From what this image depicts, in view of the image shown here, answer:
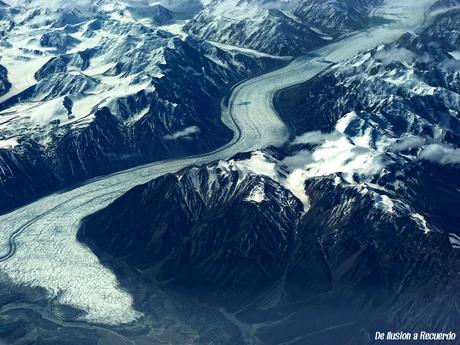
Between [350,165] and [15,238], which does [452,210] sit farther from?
[15,238]

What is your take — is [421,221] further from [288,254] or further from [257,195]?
[257,195]

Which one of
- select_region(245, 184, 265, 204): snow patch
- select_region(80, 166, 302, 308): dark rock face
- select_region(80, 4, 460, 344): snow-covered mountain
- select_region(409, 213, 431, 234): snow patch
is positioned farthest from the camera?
select_region(245, 184, 265, 204): snow patch

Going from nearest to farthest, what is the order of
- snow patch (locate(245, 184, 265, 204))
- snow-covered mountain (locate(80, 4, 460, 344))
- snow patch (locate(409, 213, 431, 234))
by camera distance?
snow-covered mountain (locate(80, 4, 460, 344)) < snow patch (locate(409, 213, 431, 234)) < snow patch (locate(245, 184, 265, 204))

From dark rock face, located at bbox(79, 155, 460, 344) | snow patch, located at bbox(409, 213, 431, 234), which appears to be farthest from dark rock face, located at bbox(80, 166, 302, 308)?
snow patch, located at bbox(409, 213, 431, 234)

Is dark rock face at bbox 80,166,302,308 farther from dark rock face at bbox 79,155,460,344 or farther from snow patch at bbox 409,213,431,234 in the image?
snow patch at bbox 409,213,431,234

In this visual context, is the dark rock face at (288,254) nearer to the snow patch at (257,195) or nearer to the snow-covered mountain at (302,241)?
the snow-covered mountain at (302,241)

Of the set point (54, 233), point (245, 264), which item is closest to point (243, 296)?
point (245, 264)

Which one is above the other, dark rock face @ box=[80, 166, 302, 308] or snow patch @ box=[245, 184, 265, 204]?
snow patch @ box=[245, 184, 265, 204]

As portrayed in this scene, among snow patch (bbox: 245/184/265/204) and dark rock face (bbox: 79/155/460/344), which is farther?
snow patch (bbox: 245/184/265/204)

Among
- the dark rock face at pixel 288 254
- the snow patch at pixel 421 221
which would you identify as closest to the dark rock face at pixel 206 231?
the dark rock face at pixel 288 254

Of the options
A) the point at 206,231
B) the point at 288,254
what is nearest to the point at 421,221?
the point at 288,254
